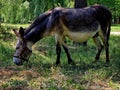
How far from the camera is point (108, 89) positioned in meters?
7.13

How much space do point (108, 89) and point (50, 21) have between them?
3.47 m

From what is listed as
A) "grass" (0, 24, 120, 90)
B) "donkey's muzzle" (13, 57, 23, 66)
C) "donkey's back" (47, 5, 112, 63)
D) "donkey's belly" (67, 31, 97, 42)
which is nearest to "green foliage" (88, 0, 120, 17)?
"grass" (0, 24, 120, 90)

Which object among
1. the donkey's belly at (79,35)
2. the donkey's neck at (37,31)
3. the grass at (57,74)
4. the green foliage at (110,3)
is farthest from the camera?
the green foliage at (110,3)

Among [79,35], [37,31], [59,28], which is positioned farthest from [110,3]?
[37,31]

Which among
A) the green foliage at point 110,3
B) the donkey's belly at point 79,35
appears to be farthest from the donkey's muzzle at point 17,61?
the green foliage at point 110,3

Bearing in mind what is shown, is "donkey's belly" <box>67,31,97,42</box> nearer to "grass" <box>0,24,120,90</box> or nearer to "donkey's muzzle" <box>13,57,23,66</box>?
"grass" <box>0,24,120,90</box>

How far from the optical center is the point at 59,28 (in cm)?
1011

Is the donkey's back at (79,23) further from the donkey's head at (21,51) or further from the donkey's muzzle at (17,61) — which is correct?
the donkey's muzzle at (17,61)

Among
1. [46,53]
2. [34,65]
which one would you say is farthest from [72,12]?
[46,53]

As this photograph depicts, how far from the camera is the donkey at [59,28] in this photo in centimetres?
992

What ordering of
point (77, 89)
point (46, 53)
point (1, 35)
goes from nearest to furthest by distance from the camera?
point (77, 89)
point (46, 53)
point (1, 35)

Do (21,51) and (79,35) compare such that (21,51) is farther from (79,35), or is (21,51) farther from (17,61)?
(79,35)

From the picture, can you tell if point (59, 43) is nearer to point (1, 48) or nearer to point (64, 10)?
point (64, 10)

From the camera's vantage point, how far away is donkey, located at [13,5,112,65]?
32.6 ft
